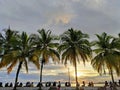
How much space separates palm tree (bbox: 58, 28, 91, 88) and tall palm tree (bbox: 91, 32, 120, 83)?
8.96 feet

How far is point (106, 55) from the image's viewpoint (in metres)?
50.6

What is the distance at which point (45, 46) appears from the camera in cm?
5184

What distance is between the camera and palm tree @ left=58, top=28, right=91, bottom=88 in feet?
164

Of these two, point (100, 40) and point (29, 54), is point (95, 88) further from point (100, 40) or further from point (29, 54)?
point (29, 54)

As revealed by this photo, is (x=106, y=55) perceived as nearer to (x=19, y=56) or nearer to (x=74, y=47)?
(x=74, y=47)

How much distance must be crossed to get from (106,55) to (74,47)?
690 cm

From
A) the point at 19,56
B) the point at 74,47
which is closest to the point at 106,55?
the point at 74,47

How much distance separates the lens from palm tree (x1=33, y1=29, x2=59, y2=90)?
5044 cm

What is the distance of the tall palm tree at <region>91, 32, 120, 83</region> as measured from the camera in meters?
49.1

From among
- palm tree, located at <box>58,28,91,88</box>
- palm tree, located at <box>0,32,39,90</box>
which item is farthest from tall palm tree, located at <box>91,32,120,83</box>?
palm tree, located at <box>0,32,39,90</box>

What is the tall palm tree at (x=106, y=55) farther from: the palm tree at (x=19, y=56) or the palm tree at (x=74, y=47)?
the palm tree at (x=19, y=56)

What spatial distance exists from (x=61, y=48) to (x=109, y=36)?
10.9m

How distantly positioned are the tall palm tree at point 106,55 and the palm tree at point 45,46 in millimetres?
8536

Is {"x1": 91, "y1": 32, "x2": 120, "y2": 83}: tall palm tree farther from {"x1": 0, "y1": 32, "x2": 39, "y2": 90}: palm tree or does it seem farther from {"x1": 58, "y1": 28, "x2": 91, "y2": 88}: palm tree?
{"x1": 0, "y1": 32, "x2": 39, "y2": 90}: palm tree
